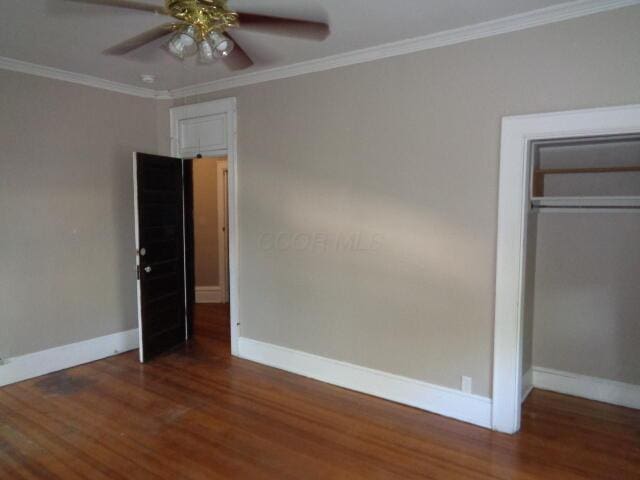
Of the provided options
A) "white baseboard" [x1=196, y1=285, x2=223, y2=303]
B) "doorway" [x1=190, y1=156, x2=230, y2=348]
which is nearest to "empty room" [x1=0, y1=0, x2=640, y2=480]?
"doorway" [x1=190, y1=156, x2=230, y2=348]

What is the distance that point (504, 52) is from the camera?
106 inches

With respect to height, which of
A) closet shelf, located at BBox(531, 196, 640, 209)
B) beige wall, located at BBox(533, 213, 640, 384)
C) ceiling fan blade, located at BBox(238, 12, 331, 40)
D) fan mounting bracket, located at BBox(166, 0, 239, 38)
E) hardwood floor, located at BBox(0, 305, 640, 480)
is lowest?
hardwood floor, located at BBox(0, 305, 640, 480)

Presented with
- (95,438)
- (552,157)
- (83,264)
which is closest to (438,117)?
(552,157)

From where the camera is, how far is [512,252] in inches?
107

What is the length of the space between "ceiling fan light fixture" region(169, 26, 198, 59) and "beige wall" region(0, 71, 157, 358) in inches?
94.2

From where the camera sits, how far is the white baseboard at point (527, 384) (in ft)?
10.8

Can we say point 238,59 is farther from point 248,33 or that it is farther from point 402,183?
point 402,183

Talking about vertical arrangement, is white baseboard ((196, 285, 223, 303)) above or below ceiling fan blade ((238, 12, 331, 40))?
below

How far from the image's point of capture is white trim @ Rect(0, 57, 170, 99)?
3464 mm

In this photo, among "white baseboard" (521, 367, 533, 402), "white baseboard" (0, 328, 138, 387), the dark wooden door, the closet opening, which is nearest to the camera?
the closet opening

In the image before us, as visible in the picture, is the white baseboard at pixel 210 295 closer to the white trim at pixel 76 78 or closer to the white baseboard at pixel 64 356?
the white baseboard at pixel 64 356

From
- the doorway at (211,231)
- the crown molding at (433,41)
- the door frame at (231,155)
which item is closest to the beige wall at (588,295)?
the crown molding at (433,41)

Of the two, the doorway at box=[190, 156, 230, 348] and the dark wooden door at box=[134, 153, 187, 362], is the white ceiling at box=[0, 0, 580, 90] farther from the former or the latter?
the doorway at box=[190, 156, 230, 348]

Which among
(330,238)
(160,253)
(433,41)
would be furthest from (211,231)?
(433,41)
